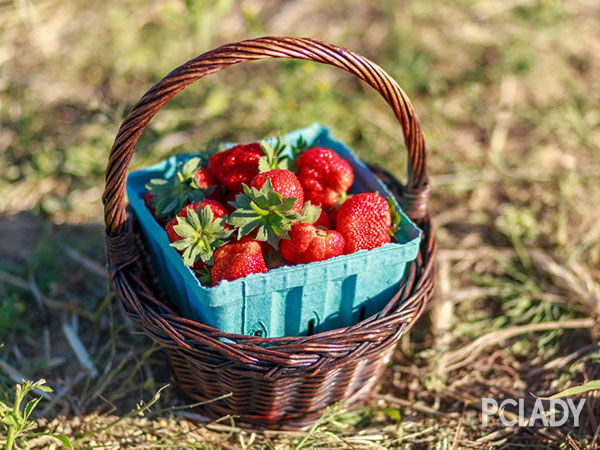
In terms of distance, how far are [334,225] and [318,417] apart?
66 centimetres

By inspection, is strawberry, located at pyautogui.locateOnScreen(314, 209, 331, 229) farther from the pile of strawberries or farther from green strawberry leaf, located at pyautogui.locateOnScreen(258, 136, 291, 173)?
green strawberry leaf, located at pyautogui.locateOnScreen(258, 136, 291, 173)

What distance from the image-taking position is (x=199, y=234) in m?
1.55

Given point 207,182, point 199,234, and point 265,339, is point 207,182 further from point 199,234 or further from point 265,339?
point 265,339

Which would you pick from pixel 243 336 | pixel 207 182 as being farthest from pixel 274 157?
pixel 243 336

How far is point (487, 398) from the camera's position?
2045 mm

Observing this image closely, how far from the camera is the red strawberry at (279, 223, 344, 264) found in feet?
5.07

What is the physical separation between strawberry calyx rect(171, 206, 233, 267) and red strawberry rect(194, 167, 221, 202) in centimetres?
21

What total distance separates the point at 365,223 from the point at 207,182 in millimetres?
530

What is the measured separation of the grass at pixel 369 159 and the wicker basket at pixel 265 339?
0.46 feet

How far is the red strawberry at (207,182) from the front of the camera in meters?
1.76

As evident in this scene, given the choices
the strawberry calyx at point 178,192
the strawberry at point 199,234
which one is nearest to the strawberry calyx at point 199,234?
the strawberry at point 199,234

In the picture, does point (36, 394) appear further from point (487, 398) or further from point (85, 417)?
point (487, 398)

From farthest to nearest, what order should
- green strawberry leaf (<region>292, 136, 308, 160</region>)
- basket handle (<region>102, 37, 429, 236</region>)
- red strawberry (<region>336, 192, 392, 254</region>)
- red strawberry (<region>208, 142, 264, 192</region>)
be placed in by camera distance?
green strawberry leaf (<region>292, 136, 308, 160</region>), red strawberry (<region>208, 142, 264, 192</region>), red strawberry (<region>336, 192, 392, 254</region>), basket handle (<region>102, 37, 429, 236</region>)

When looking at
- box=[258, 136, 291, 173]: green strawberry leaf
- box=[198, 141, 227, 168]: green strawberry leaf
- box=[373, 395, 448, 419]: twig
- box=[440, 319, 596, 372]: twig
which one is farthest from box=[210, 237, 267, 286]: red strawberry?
box=[440, 319, 596, 372]: twig
